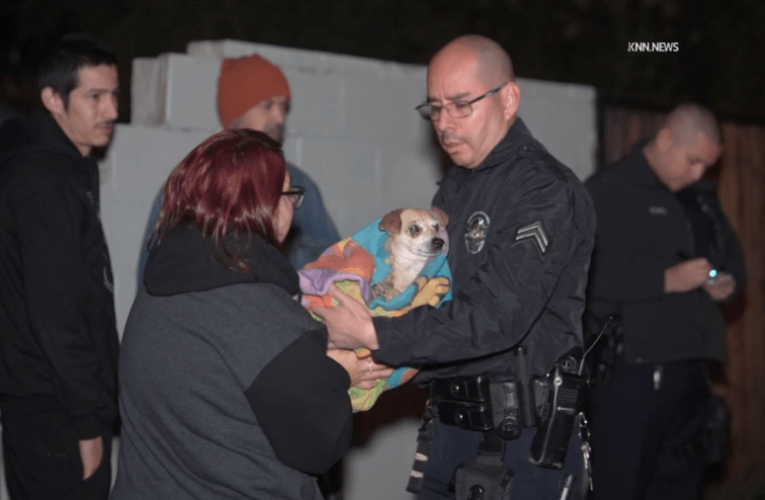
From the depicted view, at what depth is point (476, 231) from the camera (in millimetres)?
2592

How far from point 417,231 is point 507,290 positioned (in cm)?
37

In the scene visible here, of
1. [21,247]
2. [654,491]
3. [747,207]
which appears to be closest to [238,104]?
[21,247]

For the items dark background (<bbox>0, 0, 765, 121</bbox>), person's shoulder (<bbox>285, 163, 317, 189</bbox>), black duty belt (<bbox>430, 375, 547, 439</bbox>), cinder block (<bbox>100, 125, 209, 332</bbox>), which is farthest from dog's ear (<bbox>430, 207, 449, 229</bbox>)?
dark background (<bbox>0, 0, 765, 121</bbox>)

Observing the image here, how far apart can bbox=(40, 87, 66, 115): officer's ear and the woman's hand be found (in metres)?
1.53

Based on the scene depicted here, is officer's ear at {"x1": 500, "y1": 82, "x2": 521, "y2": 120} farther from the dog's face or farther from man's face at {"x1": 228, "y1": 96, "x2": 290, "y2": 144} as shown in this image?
man's face at {"x1": 228, "y1": 96, "x2": 290, "y2": 144}

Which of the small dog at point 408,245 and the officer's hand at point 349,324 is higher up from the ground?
the small dog at point 408,245

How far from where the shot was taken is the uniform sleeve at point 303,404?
1847 millimetres

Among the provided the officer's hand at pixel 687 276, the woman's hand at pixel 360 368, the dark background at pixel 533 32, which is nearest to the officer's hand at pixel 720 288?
the officer's hand at pixel 687 276

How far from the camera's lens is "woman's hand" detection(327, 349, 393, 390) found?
2.46 m

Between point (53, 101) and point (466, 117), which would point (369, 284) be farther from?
point (53, 101)

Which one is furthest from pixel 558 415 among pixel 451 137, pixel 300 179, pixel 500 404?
pixel 300 179

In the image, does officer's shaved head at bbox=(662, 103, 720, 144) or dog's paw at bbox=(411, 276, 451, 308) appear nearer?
dog's paw at bbox=(411, 276, 451, 308)

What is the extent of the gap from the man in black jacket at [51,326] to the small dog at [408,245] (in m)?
1.05

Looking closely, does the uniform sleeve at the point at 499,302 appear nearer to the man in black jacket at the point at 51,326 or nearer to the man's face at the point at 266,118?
the man in black jacket at the point at 51,326
